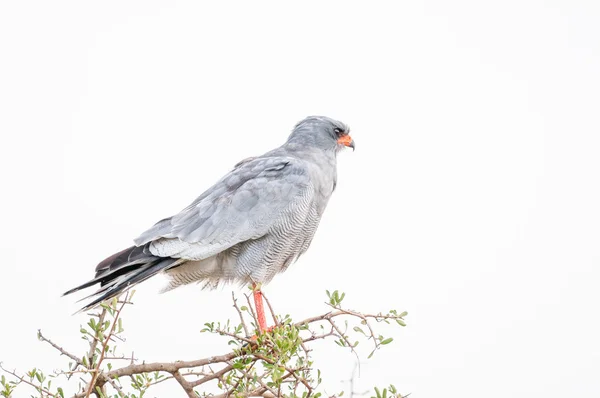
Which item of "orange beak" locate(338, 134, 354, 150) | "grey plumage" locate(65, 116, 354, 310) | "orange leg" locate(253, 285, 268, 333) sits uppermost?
"orange beak" locate(338, 134, 354, 150)

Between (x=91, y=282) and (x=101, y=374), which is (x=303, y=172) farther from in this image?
(x=101, y=374)

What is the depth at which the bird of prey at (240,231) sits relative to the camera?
6.02m

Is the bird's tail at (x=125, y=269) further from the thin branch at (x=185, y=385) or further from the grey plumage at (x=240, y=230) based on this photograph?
the thin branch at (x=185, y=385)

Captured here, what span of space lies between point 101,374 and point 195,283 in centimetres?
229

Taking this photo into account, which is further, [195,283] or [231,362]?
[195,283]

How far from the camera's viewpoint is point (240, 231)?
20.4 ft

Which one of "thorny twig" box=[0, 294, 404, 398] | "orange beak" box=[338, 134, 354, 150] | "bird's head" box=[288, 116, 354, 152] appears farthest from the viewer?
Answer: "orange beak" box=[338, 134, 354, 150]

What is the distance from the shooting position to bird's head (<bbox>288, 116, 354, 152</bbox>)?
7.12 m

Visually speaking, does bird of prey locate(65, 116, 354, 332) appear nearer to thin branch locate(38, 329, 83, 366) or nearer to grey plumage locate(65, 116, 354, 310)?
grey plumage locate(65, 116, 354, 310)

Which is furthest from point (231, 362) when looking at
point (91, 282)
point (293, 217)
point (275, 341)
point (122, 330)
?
point (293, 217)

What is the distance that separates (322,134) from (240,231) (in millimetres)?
1424

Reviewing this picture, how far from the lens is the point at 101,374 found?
14.0ft

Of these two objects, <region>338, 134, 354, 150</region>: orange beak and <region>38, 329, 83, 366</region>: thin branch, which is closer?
<region>38, 329, 83, 366</region>: thin branch

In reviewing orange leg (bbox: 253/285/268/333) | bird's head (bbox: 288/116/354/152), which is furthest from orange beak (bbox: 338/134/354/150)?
orange leg (bbox: 253/285/268/333)
